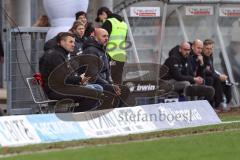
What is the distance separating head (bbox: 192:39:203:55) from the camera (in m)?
15.4

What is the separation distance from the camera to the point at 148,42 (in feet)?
51.6

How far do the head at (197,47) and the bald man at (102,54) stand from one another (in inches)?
116

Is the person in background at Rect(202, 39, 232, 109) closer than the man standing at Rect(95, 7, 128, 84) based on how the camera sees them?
No

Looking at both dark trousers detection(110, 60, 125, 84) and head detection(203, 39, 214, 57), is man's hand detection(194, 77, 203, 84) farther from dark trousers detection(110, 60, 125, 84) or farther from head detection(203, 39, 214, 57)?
dark trousers detection(110, 60, 125, 84)

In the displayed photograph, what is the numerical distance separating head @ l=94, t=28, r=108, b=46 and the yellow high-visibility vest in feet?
3.06

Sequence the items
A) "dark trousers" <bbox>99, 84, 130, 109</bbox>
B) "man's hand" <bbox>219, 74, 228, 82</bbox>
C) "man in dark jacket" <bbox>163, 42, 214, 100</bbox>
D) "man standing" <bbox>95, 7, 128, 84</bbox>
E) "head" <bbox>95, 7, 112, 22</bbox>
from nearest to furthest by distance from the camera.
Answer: "dark trousers" <bbox>99, 84, 130, 109</bbox> → "man standing" <bbox>95, 7, 128, 84</bbox> → "head" <bbox>95, 7, 112, 22</bbox> → "man in dark jacket" <bbox>163, 42, 214, 100</bbox> → "man's hand" <bbox>219, 74, 228, 82</bbox>

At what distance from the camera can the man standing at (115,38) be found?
13.8 meters

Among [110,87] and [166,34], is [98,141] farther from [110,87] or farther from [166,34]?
[166,34]

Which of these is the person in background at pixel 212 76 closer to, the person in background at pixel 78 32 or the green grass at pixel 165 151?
the person in background at pixel 78 32

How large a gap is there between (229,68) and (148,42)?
2309 mm

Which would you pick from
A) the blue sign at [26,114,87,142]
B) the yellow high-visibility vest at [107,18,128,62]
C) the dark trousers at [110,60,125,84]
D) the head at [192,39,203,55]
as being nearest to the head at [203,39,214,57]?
the head at [192,39,203,55]

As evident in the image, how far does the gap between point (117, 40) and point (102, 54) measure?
1.26 metres

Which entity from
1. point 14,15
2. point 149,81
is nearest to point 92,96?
point 149,81

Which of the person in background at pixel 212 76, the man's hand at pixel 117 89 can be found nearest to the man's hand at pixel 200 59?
the person in background at pixel 212 76
